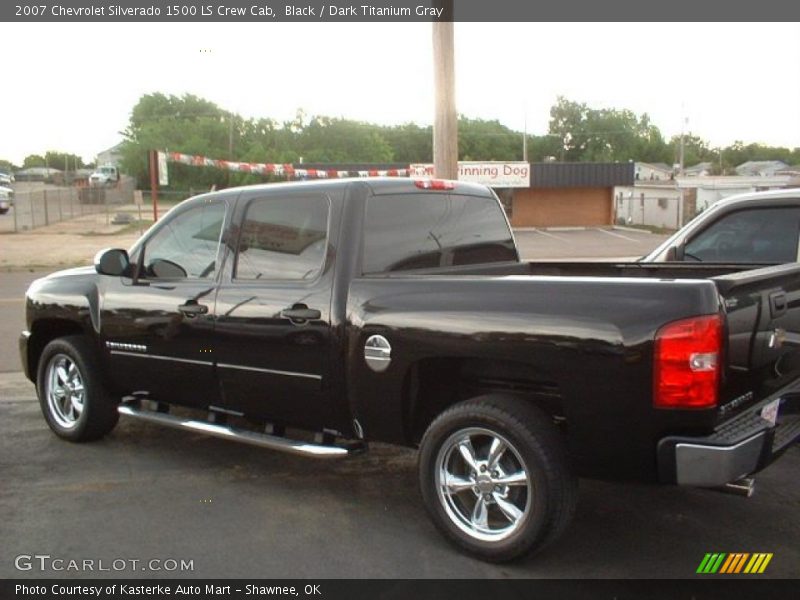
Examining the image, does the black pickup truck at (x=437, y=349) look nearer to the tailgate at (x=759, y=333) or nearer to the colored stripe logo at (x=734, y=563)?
Answer: the tailgate at (x=759, y=333)

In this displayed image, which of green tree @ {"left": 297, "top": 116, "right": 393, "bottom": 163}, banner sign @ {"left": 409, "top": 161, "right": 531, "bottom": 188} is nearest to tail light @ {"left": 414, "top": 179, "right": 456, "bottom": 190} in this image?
banner sign @ {"left": 409, "top": 161, "right": 531, "bottom": 188}

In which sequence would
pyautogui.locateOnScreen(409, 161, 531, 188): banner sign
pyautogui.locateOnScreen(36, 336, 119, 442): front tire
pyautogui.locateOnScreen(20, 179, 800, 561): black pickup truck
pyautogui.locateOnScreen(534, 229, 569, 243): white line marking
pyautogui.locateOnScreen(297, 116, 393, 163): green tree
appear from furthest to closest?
pyautogui.locateOnScreen(297, 116, 393, 163): green tree, pyautogui.locateOnScreen(409, 161, 531, 188): banner sign, pyautogui.locateOnScreen(534, 229, 569, 243): white line marking, pyautogui.locateOnScreen(36, 336, 119, 442): front tire, pyautogui.locateOnScreen(20, 179, 800, 561): black pickup truck

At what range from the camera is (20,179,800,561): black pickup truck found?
330 cm

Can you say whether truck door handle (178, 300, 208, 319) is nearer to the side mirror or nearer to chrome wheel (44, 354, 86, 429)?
the side mirror

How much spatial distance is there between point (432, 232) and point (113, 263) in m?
2.24

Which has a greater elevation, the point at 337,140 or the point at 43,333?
the point at 337,140

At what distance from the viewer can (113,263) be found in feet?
17.6

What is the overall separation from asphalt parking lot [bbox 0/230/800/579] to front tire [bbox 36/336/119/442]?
0.48 ft

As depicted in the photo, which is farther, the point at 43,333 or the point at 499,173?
the point at 499,173

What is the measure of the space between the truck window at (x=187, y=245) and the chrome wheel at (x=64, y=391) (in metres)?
1.06

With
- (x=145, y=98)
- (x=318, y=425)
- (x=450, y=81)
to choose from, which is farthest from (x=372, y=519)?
(x=145, y=98)

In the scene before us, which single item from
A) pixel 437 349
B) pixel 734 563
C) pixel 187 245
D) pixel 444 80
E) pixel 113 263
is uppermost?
pixel 444 80

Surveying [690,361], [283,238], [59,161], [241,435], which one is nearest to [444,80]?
[283,238]

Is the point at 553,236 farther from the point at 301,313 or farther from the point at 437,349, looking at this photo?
the point at 437,349
